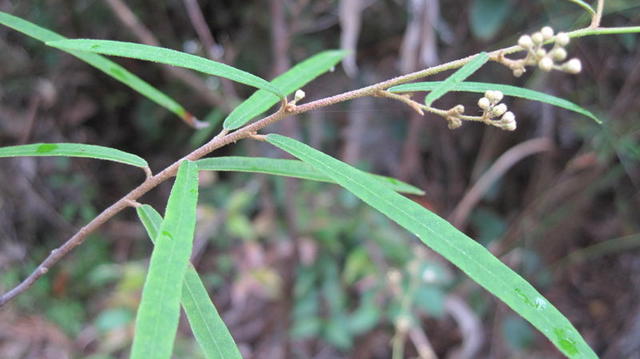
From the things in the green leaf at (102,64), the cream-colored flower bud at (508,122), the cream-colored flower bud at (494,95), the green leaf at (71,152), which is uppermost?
the green leaf at (102,64)

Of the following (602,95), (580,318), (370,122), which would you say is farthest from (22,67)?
(580,318)

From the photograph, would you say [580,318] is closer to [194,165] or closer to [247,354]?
[247,354]

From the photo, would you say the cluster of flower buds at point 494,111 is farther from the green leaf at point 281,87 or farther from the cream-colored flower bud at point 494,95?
the green leaf at point 281,87

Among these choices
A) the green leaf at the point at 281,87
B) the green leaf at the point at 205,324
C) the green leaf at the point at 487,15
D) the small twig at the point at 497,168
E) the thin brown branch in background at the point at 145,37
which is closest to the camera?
the green leaf at the point at 205,324

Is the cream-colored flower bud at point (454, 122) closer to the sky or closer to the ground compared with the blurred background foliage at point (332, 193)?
closer to the ground

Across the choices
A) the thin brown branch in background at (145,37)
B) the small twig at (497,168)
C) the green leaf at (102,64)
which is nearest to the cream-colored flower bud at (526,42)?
the green leaf at (102,64)

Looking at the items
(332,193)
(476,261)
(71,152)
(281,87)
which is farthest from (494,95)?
(332,193)
